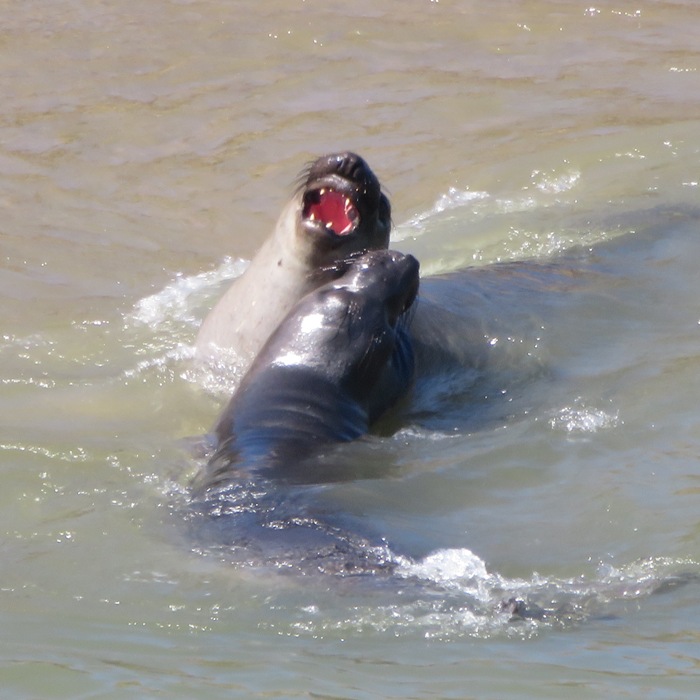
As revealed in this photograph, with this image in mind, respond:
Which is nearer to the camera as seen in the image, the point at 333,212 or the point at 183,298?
the point at 333,212

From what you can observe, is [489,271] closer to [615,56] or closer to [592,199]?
[592,199]

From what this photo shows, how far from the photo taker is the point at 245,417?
5082 millimetres

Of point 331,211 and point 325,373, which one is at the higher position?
point 331,211

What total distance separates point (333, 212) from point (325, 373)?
1072 mm

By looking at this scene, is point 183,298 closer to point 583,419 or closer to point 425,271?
point 425,271

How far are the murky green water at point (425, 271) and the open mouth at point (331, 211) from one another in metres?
0.86

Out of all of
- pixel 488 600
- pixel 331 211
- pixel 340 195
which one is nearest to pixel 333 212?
pixel 331 211

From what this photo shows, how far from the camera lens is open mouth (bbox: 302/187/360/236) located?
5.99 m

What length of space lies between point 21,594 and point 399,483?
58.7 inches

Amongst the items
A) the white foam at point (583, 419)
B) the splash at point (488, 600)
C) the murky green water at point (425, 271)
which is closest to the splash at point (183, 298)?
the murky green water at point (425, 271)

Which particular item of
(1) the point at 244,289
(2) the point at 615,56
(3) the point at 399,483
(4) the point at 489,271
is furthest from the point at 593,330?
(2) the point at 615,56

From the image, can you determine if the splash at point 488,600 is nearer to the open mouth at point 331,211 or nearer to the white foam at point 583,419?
the white foam at point 583,419

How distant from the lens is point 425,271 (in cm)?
788

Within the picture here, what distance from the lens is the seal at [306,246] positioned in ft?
19.5
